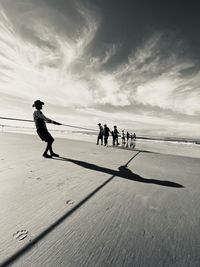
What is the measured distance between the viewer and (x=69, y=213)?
78.2 inches

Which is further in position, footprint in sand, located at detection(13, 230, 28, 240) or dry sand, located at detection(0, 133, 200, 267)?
footprint in sand, located at detection(13, 230, 28, 240)

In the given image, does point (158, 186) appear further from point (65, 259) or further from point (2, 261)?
point (2, 261)

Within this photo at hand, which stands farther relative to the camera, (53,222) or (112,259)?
(53,222)

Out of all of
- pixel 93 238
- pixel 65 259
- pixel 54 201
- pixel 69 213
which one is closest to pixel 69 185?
pixel 54 201

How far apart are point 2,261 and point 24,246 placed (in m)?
0.19

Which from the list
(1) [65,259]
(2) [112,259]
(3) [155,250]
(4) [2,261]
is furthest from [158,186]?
(4) [2,261]

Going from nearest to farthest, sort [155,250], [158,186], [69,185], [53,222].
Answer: [155,250] → [53,222] → [69,185] → [158,186]

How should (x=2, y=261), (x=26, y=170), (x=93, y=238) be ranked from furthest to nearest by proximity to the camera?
(x=26, y=170) → (x=93, y=238) → (x=2, y=261)

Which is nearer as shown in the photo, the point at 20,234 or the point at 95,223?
the point at 20,234

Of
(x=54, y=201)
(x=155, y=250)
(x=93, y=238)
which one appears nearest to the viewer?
(x=155, y=250)

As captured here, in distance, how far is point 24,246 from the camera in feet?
4.57

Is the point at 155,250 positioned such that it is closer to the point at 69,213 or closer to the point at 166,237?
Answer: the point at 166,237

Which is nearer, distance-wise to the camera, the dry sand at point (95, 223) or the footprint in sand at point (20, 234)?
the dry sand at point (95, 223)

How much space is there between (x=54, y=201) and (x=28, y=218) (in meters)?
0.47
